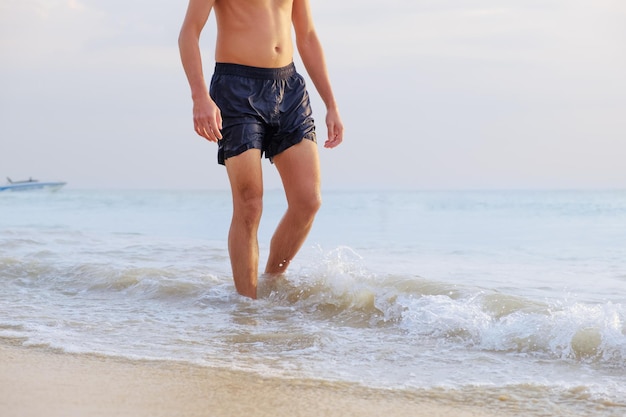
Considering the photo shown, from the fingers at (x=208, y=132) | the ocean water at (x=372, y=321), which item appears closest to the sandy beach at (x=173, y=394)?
the ocean water at (x=372, y=321)

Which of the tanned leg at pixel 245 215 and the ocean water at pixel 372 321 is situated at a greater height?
the tanned leg at pixel 245 215

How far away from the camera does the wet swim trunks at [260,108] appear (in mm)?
3895

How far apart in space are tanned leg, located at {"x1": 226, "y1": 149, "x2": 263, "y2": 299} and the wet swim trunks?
72 millimetres

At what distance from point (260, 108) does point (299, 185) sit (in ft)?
1.52

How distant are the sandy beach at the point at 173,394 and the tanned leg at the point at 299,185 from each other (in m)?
1.72

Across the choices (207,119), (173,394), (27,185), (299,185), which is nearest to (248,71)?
(207,119)

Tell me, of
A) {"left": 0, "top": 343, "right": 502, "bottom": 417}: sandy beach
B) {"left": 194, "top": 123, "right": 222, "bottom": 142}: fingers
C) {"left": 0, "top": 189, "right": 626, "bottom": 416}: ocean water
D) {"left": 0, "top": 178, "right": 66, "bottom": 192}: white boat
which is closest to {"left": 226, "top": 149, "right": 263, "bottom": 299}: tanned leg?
{"left": 0, "top": 189, "right": 626, "bottom": 416}: ocean water

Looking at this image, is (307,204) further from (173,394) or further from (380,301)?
(173,394)

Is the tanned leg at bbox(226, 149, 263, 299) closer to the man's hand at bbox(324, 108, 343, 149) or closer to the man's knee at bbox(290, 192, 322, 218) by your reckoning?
the man's knee at bbox(290, 192, 322, 218)

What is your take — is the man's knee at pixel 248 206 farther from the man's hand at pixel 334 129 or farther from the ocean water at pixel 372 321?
the man's hand at pixel 334 129

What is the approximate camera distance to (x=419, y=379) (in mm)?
2500

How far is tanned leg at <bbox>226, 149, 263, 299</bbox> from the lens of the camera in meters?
3.88

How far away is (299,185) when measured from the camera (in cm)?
410

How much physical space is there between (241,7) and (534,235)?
6.00 m
